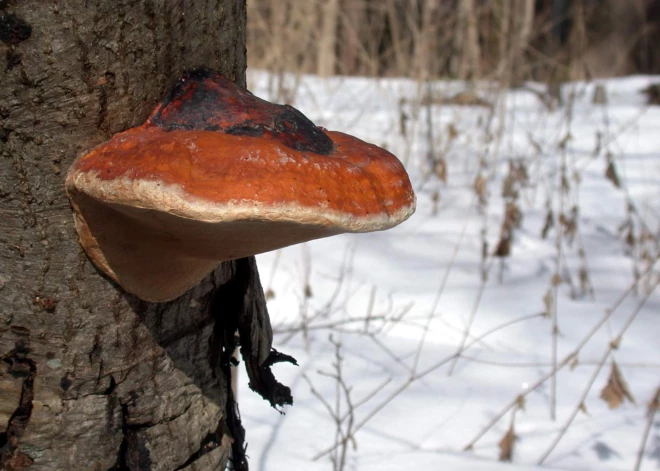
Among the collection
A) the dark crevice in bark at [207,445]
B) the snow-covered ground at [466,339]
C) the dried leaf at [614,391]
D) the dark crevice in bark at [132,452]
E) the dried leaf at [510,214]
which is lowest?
the snow-covered ground at [466,339]

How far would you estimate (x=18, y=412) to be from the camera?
2.71 feet

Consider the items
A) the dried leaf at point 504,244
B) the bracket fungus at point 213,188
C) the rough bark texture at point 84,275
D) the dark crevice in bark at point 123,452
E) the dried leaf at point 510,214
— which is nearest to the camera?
the bracket fungus at point 213,188

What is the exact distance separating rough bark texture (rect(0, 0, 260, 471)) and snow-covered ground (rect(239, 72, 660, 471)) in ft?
2.31

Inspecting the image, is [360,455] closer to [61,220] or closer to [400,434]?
[400,434]

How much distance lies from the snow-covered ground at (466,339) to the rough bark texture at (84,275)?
2.31ft

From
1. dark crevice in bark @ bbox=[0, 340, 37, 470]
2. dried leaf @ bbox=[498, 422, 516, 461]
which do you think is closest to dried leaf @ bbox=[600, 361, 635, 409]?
dried leaf @ bbox=[498, 422, 516, 461]

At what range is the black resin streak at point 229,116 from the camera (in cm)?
76

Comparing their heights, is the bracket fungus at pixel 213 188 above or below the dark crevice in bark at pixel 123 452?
above

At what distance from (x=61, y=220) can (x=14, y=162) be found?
0.08 meters

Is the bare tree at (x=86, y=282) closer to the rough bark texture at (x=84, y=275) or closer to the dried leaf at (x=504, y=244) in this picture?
the rough bark texture at (x=84, y=275)

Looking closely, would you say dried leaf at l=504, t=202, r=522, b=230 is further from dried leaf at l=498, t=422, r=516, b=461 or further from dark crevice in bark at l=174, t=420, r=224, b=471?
dark crevice in bark at l=174, t=420, r=224, b=471

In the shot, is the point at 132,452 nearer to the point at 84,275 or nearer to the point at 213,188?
the point at 84,275

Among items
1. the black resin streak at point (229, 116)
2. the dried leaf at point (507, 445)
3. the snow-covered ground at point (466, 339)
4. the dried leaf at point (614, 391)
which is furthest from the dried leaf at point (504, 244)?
the black resin streak at point (229, 116)

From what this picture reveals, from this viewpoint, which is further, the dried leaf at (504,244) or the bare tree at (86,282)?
the dried leaf at (504,244)
